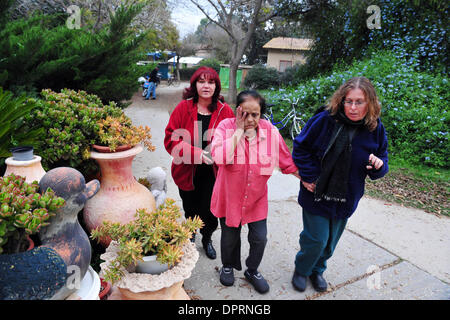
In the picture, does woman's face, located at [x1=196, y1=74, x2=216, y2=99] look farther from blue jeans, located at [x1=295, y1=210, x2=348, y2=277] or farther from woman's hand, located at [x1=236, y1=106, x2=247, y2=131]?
blue jeans, located at [x1=295, y1=210, x2=348, y2=277]

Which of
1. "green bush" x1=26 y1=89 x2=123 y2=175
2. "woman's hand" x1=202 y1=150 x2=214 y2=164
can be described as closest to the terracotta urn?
"green bush" x1=26 y1=89 x2=123 y2=175

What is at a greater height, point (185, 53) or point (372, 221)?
point (185, 53)

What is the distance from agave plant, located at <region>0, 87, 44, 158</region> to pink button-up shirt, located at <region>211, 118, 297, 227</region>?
1.26m

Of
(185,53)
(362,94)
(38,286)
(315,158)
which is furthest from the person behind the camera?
(185,53)

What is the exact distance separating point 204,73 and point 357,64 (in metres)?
8.02

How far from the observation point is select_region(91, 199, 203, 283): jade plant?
1.75 metres

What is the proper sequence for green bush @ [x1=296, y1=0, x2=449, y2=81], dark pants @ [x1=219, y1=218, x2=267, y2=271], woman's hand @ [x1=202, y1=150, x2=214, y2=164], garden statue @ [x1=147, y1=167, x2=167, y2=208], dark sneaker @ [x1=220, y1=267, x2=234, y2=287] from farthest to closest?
green bush @ [x1=296, y1=0, x2=449, y2=81] → garden statue @ [x1=147, y1=167, x2=167, y2=208] → dark sneaker @ [x1=220, y1=267, x2=234, y2=287] → woman's hand @ [x1=202, y1=150, x2=214, y2=164] → dark pants @ [x1=219, y1=218, x2=267, y2=271]

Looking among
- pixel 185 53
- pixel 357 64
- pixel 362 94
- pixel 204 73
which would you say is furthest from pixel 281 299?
pixel 185 53

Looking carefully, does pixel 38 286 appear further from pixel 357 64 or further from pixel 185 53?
pixel 185 53

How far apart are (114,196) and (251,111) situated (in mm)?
1388

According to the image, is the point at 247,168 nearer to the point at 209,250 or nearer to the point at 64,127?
the point at 209,250

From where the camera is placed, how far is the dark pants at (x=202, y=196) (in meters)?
2.72

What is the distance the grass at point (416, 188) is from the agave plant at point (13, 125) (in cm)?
460

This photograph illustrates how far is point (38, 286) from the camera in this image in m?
1.37
